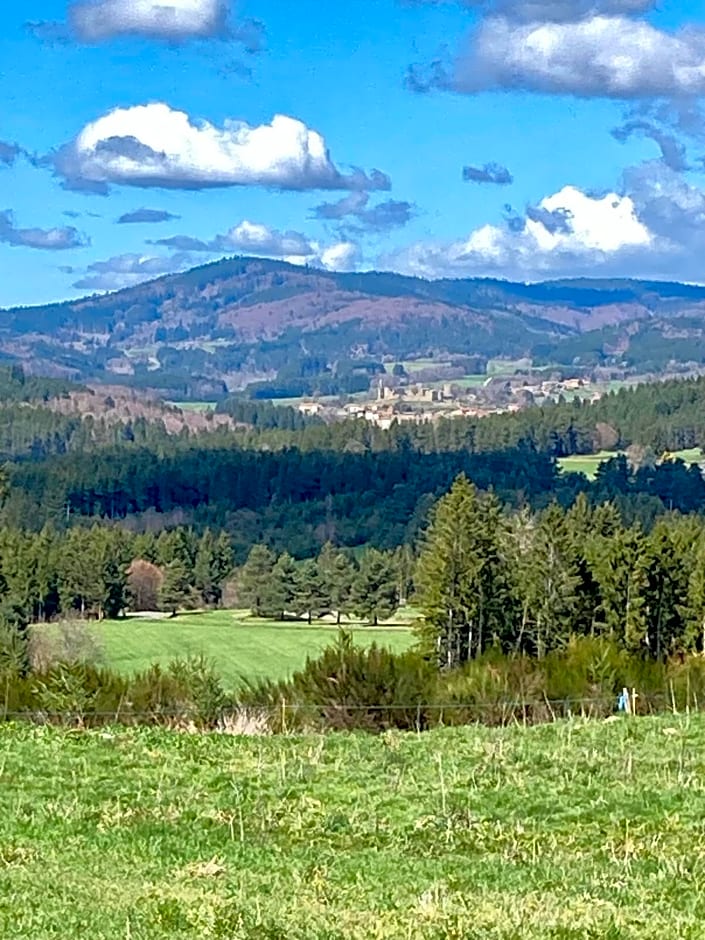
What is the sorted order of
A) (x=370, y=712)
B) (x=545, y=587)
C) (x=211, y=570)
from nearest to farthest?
(x=370, y=712) < (x=545, y=587) < (x=211, y=570)

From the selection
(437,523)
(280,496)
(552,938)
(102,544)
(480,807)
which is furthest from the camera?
(280,496)

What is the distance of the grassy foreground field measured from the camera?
776 cm

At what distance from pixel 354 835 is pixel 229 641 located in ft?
201

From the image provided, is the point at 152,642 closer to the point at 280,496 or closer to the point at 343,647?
the point at 343,647

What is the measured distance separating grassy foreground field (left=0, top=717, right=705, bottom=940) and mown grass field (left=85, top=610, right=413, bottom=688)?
130ft

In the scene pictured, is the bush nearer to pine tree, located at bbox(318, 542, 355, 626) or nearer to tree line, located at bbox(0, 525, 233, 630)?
tree line, located at bbox(0, 525, 233, 630)

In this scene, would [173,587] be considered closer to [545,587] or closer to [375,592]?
[375,592]

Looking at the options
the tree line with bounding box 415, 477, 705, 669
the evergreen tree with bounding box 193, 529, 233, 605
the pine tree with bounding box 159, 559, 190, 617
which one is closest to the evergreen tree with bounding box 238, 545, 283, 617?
the evergreen tree with bounding box 193, 529, 233, 605

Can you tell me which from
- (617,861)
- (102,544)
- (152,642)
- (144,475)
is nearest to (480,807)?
(617,861)

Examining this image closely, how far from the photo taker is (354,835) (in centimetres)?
1034

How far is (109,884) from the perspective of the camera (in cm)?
873

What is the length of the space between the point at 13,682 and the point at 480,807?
1211cm

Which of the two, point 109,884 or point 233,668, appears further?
point 233,668

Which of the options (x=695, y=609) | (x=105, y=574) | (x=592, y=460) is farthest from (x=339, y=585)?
(x=592, y=460)
